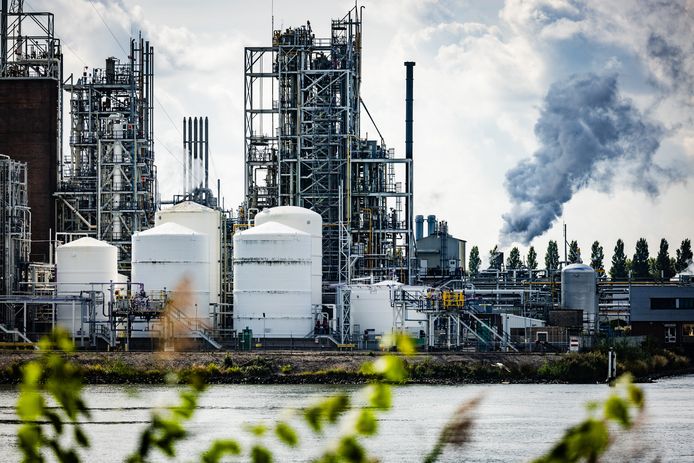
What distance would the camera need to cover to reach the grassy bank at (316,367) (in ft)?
222

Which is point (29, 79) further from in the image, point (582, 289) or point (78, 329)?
point (582, 289)

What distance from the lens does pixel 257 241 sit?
77.4 m

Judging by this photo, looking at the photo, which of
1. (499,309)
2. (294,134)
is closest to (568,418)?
(499,309)

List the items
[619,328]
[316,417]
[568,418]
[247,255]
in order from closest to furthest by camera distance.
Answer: [316,417], [568,418], [247,255], [619,328]

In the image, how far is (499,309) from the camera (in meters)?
87.4

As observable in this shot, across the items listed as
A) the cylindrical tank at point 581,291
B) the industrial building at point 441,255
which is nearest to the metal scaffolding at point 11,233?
the industrial building at point 441,255

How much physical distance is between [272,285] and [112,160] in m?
17.5

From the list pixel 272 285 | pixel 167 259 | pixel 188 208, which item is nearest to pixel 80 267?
pixel 167 259

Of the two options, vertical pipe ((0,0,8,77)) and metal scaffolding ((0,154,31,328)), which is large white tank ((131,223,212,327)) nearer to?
metal scaffolding ((0,154,31,328))

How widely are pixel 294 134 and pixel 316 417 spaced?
83.9 metres

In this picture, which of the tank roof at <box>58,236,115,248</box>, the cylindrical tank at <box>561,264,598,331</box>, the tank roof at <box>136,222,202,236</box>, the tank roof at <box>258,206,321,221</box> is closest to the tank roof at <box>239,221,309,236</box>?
the tank roof at <box>258,206,321,221</box>

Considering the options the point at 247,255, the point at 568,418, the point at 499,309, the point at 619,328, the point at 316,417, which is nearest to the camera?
the point at 316,417

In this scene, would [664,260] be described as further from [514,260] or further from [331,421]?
[331,421]

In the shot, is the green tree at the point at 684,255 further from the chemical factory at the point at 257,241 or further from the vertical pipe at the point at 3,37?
the vertical pipe at the point at 3,37
